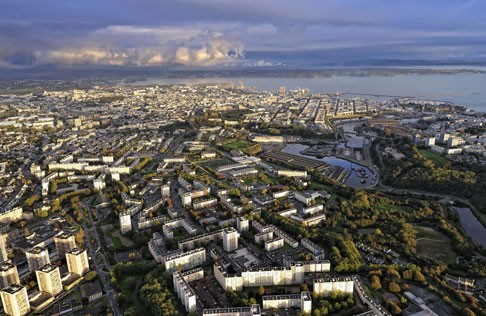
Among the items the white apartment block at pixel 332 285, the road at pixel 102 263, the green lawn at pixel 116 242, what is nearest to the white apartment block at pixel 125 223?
the green lawn at pixel 116 242

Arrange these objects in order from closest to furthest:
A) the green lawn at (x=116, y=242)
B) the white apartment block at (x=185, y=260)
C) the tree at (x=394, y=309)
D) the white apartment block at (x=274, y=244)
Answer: the tree at (x=394, y=309)
the white apartment block at (x=185, y=260)
the white apartment block at (x=274, y=244)
the green lawn at (x=116, y=242)

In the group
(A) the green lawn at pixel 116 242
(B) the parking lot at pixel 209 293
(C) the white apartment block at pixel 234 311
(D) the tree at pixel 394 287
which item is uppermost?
(C) the white apartment block at pixel 234 311

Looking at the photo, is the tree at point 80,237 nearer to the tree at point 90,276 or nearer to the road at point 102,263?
the road at point 102,263

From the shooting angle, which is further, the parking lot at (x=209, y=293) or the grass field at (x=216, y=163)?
the grass field at (x=216, y=163)

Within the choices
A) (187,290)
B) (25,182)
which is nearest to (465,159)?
(187,290)

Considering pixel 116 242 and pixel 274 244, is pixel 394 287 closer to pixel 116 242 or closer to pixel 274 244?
pixel 274 244

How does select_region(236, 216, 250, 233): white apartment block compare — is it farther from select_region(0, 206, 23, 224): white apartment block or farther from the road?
select_region(0, 206, 23, 224): white apartment block
